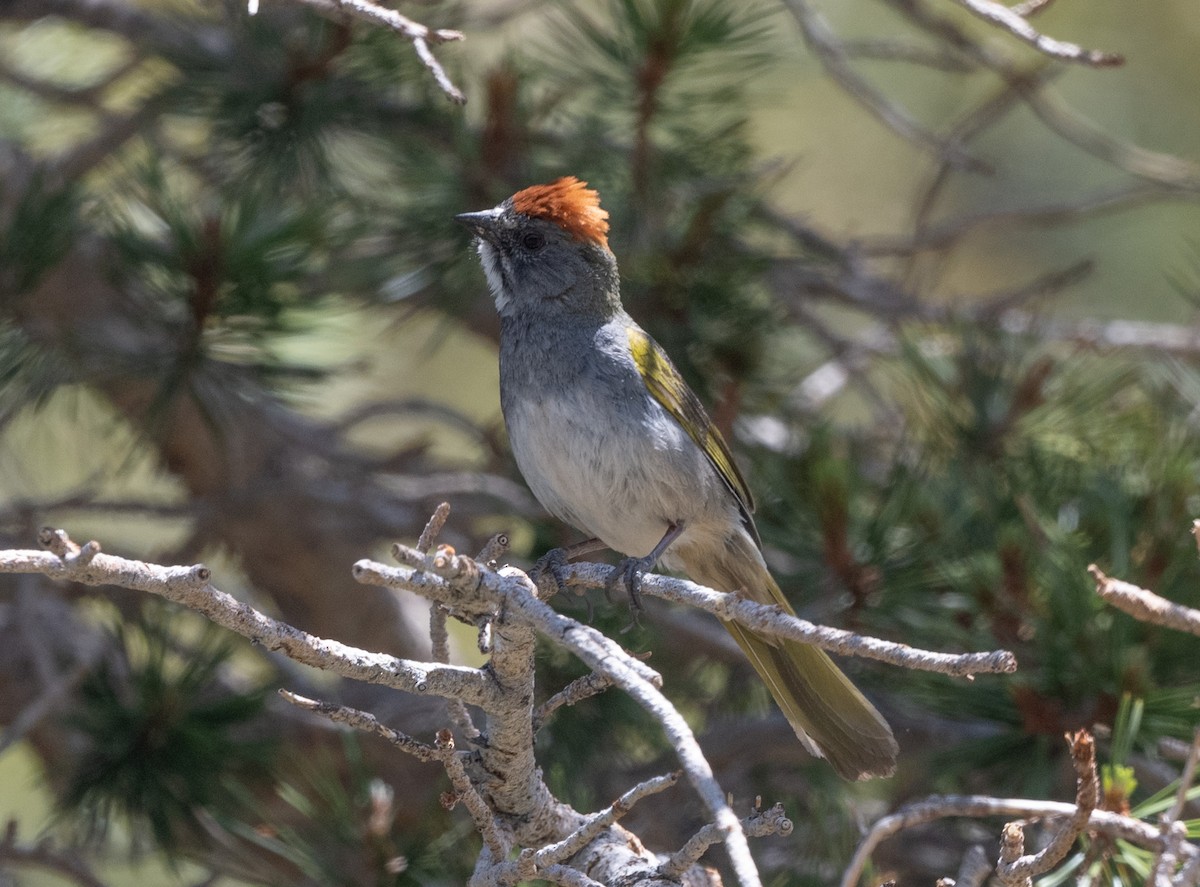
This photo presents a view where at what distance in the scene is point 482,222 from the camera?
392cm

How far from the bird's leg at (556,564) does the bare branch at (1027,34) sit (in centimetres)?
150

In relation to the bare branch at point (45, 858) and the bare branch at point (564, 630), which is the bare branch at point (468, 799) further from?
the bare branch at point (45, 858)

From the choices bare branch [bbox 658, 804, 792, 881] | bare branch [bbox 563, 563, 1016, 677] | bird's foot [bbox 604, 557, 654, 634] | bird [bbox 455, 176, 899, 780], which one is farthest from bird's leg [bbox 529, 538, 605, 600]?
bare branch [bbox 658, 804, 792, 881]

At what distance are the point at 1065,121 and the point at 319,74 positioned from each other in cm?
326

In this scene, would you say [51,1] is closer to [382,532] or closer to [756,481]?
[382,532]

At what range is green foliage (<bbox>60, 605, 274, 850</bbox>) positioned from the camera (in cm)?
382

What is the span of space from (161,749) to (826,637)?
250cm

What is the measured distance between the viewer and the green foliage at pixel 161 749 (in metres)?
3.82

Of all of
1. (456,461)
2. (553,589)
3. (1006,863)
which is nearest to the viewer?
(1006,863)

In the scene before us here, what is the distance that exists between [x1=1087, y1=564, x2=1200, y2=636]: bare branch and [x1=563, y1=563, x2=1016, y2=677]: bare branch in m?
0.20

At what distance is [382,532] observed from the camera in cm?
482

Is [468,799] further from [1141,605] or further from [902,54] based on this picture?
[902,54]

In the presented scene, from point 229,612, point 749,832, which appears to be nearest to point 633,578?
point 749,832

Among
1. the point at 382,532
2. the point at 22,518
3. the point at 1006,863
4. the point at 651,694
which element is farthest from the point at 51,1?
the point at 1006,863
